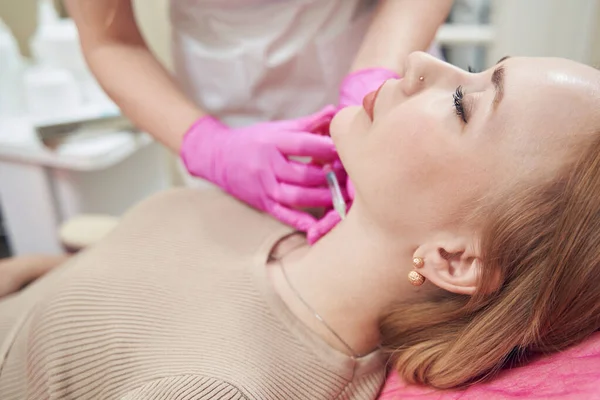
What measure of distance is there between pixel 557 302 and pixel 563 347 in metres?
0.08

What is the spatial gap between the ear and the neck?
4 cm

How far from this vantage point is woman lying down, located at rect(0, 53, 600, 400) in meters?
0.70

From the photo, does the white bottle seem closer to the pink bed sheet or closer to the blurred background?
the blurred background

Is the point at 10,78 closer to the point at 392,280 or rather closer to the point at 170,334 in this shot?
the point at 170,334

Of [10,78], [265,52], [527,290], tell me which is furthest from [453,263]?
[10,78]

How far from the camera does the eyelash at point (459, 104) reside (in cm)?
74

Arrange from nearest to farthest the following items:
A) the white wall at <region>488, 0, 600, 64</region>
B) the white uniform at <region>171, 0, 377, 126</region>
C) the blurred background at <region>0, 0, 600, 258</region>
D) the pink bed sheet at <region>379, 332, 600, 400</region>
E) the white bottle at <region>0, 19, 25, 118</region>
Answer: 1. the pink bed sheet at <region>379, 332, 600, 400</region>
2. the white uniform at <region>171, 0, 377, 126</region>
3. the blurred background at <region>0, 0, 600, 258</region>
4. the white bottle at <region>0, 19, 25, 118</region>
5. the white wall at <region>488, 0, 600, 64</region>

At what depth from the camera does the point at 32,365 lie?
86cm

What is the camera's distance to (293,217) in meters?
1.03

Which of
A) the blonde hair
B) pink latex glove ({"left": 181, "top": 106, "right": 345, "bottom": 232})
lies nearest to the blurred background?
pink latex glove ({"left": 181, "top": 106, "right": 345, "bottom": 232})

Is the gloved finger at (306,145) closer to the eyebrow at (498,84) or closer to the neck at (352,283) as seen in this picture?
the neck at (352,283)

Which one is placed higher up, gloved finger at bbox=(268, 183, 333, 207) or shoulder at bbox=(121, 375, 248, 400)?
gloved finger at bbox=(268, 183, 333, 207)

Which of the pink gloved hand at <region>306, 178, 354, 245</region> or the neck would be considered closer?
the neck

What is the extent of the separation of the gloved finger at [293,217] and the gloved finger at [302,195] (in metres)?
0.02
